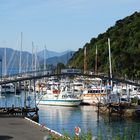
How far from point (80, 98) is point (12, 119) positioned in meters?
60.4

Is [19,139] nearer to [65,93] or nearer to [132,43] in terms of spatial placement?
[65,93]

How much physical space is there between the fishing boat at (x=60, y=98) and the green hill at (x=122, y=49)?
10.6m

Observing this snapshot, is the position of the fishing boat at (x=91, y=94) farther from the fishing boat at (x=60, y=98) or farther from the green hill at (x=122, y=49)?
the green hill at (x=122, y=49)

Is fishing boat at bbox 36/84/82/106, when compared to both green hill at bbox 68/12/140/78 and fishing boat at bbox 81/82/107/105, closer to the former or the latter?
fishing boat at bbox 81/82/107/105

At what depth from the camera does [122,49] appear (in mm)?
147000

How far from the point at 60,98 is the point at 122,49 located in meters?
39.9

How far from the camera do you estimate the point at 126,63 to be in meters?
134

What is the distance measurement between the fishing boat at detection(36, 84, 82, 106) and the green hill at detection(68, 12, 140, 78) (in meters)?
10.6

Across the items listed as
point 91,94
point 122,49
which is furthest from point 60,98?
point 122,49

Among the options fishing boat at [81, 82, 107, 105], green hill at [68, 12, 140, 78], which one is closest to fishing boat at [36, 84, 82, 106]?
fishing boat at [81, 82, 107, 105]

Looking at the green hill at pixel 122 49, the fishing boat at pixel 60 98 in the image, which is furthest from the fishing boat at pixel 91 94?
the green hill at pixel 122 49

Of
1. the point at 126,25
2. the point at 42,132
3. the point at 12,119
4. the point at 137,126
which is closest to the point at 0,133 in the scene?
the point at 42,132

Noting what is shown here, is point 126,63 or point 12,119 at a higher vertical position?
point 126,63

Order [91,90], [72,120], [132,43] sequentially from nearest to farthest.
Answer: [72,120]
[91,90]
[132,43]
